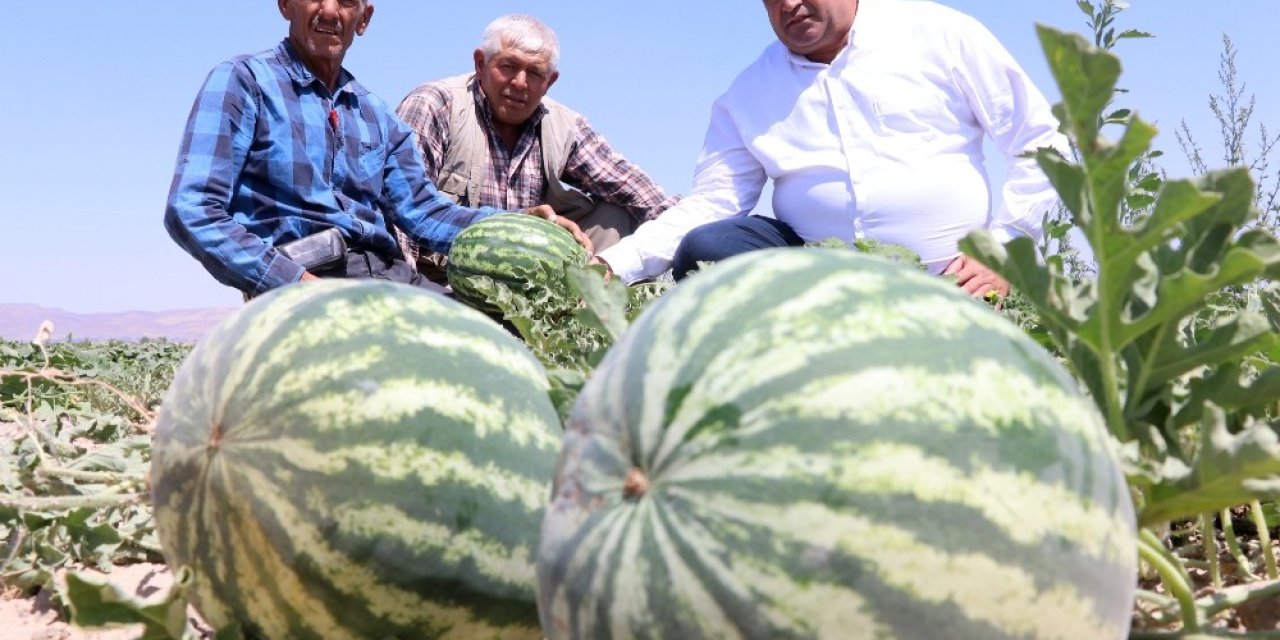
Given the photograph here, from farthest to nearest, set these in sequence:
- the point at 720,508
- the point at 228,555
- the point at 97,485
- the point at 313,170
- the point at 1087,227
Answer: the point at 313,170 → the point at 97,485 → the point at 228,555 → the point at 1087,227 → the point at 720,508

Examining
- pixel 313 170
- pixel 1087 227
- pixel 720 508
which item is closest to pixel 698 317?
pixel 720 508

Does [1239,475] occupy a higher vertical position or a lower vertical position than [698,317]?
lower

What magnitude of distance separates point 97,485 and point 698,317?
6.71 ft

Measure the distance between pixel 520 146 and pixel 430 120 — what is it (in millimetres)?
610

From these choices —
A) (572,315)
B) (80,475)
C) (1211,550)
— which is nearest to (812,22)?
(572,315)

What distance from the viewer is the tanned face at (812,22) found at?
19.5 feet

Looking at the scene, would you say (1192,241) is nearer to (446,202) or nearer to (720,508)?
(720,508)

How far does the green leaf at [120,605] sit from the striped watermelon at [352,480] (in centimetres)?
6

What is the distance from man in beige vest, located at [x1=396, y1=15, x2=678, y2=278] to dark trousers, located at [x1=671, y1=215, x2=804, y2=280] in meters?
1.90

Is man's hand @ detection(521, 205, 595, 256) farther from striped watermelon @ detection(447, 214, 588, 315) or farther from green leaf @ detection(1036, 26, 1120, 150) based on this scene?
green leaf @ detection(1036, 26, 1120, 150)

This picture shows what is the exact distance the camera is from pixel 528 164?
785 centimetres

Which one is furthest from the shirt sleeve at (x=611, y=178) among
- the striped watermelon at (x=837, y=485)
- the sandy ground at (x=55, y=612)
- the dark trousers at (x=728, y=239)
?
the striped watermelon at (x=837, y=485)

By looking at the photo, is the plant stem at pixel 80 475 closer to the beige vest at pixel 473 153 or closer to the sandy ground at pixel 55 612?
the sandy ground at pixel 55 612

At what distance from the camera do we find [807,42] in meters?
6.05
